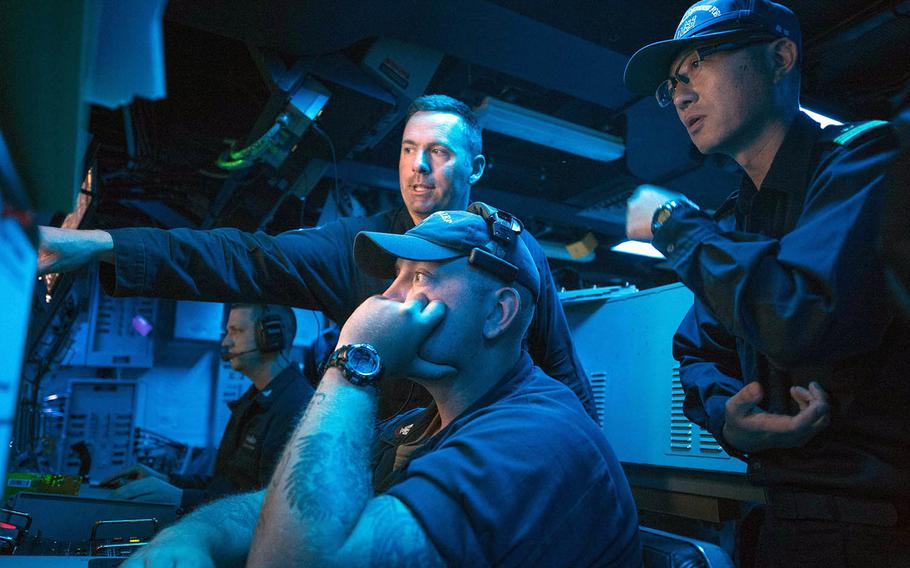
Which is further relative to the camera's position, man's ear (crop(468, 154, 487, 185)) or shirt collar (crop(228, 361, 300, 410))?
shirt collar (crop(228, 361, 300, 410))

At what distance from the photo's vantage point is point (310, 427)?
934mm

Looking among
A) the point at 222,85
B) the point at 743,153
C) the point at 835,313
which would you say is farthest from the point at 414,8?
the point at 835,313

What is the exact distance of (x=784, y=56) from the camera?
1457 mm

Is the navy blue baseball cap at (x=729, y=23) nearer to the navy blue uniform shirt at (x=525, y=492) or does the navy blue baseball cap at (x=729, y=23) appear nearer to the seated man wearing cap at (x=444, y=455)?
the seated man wearing cap at (x=444, y=455)

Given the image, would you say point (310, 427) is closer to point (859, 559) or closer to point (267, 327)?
point (859, 559)

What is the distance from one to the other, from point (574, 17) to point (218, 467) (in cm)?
273

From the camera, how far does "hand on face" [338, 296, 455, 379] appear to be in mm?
1057

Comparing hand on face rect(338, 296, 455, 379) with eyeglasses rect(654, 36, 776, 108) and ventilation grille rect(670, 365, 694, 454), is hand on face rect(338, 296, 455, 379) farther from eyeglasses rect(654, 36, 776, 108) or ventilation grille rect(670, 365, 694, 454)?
ventilation grille rect(670, 365, 694, 454)

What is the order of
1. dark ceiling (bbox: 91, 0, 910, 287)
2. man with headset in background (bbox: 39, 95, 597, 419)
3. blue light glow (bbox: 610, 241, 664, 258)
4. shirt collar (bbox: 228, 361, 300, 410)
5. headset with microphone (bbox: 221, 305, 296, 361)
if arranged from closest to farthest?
man with headset in background (bbox: 39, 95, 597, 419) < dark ceiling (bbox: 91, 0, 910, 287) < shirt collar (bbox: 228, 361, 300, 410) < headset with microphone (bbox: 221, 305, 296, 361) < blue light glow (bbox: 610, 241, 664, 258)

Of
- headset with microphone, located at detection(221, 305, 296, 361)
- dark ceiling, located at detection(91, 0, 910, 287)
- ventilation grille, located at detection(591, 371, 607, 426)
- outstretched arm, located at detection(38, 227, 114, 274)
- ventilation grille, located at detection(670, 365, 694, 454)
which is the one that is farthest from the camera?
headset with microphone, located at detection(221, 305, 296, 361)

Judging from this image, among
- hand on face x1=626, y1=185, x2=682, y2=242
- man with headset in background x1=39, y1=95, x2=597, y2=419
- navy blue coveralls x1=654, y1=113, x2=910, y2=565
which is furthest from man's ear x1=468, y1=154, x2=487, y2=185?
navy blue coveralls x1=654, y1=113, x2=910, y2=565

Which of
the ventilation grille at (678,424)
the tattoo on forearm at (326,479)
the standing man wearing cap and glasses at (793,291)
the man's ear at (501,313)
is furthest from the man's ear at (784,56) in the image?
the tattoo on forearm at (326,479)

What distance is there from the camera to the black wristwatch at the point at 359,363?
1014 millimetres

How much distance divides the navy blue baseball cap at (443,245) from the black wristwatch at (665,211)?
0.28 metres
